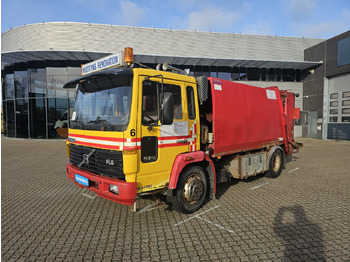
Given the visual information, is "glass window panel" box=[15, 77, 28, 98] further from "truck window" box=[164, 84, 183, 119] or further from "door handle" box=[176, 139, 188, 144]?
"door handle" box=[176, 139, 188, 144]

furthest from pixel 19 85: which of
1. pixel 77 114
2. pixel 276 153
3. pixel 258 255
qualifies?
pixel 258 255

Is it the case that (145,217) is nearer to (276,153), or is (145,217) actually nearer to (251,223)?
(251,223)

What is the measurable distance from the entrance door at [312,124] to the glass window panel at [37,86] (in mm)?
22589

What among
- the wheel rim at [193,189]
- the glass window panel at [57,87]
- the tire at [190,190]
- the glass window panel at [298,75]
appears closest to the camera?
the tire at [190,190]

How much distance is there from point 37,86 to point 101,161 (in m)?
16.7

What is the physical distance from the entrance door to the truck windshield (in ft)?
66.1

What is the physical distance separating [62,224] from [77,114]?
202cm

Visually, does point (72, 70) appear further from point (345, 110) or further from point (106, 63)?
point (345, 110)

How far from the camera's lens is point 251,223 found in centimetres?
372

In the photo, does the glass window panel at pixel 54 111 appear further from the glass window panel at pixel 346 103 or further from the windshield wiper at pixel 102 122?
the glass window panel at pixel 346 103

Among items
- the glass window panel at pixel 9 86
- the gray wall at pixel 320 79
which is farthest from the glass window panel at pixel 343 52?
the glass window panel at pixel 9 86

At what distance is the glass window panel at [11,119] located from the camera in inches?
707

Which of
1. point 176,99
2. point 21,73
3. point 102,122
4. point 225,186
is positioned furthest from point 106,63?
point 21,73

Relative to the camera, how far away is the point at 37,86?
656 inches
